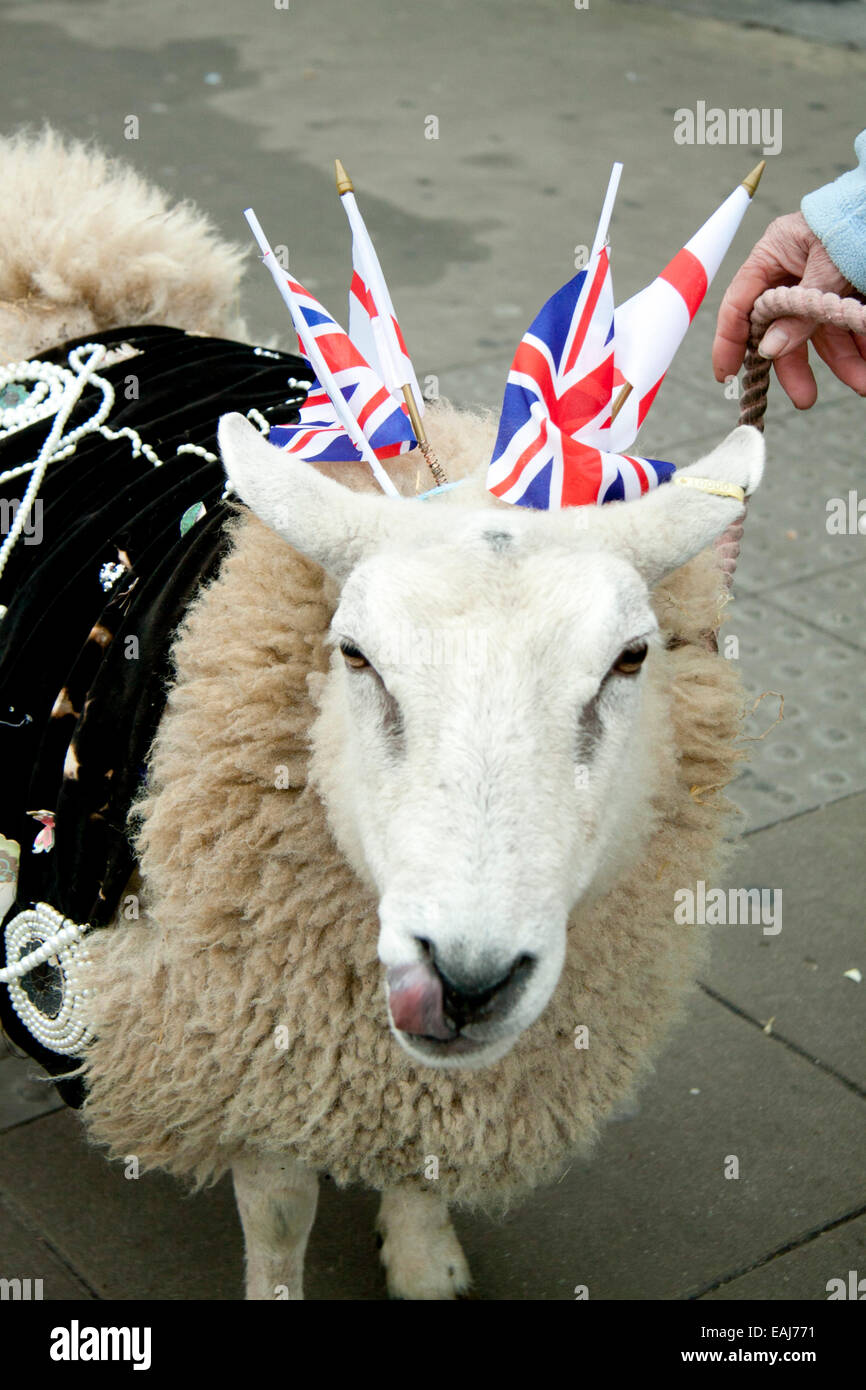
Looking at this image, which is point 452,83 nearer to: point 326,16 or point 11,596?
point 326,16

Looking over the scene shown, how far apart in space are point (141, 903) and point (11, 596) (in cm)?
66

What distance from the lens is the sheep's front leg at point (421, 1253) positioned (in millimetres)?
2617

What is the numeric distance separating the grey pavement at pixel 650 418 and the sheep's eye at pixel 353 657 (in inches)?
29.9

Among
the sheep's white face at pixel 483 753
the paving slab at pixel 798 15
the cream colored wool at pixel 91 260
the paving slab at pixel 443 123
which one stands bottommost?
the sheep's white face at pixel 483 753

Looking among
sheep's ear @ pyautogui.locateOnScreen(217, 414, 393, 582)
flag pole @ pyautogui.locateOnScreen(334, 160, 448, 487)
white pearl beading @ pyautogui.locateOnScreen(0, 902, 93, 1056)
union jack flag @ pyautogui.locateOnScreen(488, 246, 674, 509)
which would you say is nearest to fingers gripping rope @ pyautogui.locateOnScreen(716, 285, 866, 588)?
union jack flag @ pyautogui.locateOnScreen(488, 246, 674, 509)

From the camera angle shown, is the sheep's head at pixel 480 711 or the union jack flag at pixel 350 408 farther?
the union jack flag at pixel 350 408

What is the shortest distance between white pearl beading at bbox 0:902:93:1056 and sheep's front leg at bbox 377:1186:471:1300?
693 mm

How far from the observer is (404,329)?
6.24 m

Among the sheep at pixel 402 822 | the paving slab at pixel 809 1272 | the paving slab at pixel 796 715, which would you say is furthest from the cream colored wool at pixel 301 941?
the paving slab at pixel 796 715

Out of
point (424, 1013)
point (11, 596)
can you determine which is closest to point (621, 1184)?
point (424, 1013)

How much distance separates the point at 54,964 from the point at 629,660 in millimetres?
1102

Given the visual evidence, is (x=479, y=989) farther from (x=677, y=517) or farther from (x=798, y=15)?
(x=798, y=15)

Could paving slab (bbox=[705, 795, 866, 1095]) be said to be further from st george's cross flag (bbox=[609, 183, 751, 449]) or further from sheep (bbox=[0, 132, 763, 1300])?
st george's cross flag (bbox=[609, 183, 751, 449])

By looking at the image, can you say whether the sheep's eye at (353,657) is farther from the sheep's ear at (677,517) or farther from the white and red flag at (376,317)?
the white and red flag at (376,317)
